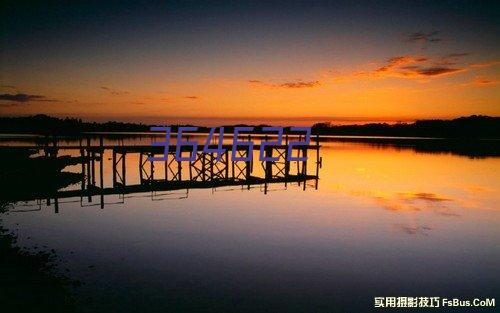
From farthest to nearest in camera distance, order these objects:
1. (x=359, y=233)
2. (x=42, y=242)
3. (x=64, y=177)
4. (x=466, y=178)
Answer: (x=466, y=178) < (x=64, y=177) < (x=359, y=233) < (x=42, y=242)

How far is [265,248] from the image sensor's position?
53.9 feet

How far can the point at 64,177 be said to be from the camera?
3259 cm

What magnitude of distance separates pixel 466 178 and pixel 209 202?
3136cm

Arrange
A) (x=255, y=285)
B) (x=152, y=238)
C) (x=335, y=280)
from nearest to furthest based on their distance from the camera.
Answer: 1. (x=255, y=285)
2. (x=335, y=280)
3. (x=152, y=238)

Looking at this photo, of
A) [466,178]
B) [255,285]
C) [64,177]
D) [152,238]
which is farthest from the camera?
[466,178]

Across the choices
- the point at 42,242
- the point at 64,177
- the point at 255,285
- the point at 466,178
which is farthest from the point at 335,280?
the point at 466,178

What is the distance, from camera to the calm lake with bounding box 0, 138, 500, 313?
11.6m

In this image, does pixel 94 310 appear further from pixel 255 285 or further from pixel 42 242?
pixel 42 242

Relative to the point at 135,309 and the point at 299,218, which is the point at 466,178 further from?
the point at 135,309

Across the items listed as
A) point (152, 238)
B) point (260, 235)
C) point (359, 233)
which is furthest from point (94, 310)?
point (359, 233)

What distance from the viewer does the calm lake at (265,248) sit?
11.6 metres

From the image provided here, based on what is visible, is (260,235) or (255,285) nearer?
(255,285)

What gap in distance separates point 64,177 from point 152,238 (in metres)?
19.5

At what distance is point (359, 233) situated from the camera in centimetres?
1952
